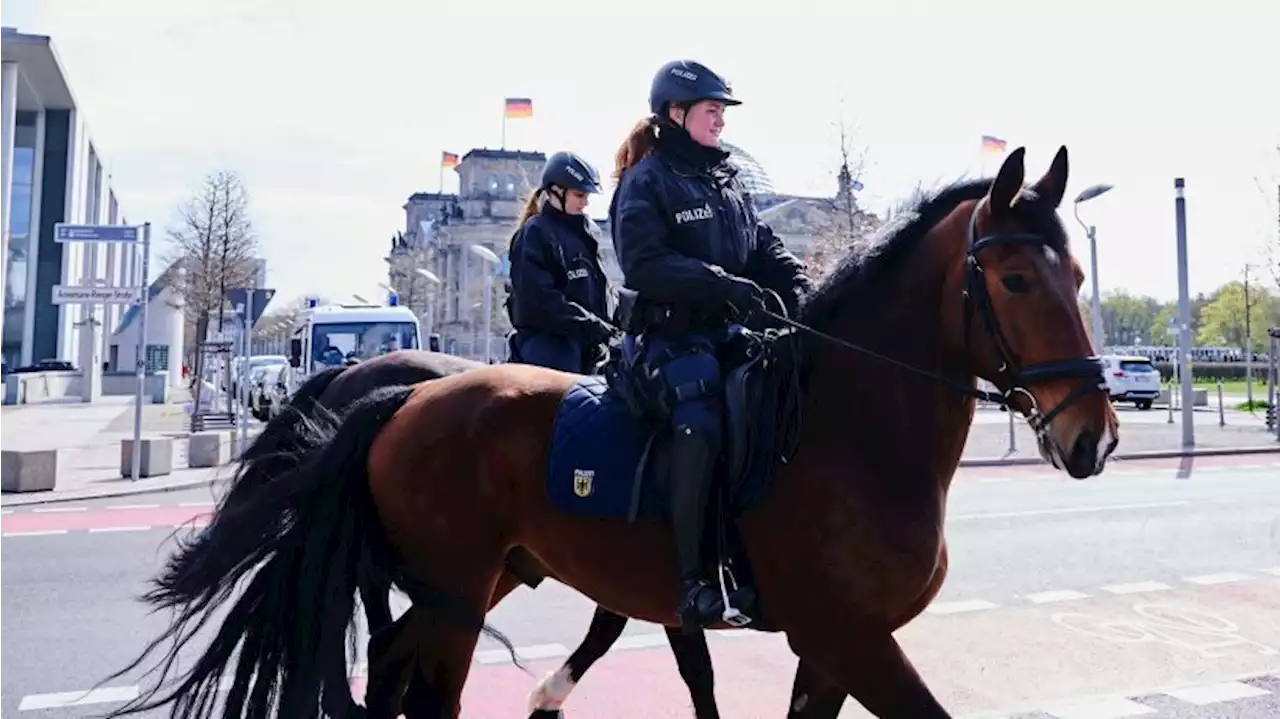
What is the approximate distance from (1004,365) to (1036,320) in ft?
0.62

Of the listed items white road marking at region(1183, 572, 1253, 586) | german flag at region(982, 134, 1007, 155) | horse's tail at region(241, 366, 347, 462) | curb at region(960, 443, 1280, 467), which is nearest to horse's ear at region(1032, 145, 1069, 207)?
horse's tail at region(241, 366, 347, 462)

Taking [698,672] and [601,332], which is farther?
[601,332]

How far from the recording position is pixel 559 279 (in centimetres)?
573

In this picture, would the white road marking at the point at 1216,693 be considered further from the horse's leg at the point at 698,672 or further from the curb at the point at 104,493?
the curb at the point at 104,493

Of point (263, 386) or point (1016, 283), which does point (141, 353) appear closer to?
point (1016, 283)

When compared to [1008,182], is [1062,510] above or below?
below

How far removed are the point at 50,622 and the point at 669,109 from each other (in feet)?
19.2

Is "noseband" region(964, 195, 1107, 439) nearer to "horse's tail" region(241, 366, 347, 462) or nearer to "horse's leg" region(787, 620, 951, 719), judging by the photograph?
"horse's leg" region(787, 620, 951, 719)

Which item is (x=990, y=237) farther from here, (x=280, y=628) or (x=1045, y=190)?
(x=280, y=628)

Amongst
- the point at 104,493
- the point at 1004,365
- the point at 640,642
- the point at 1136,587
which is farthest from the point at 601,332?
the point at 104,493

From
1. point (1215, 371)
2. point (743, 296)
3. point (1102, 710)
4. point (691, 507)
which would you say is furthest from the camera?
point (1215, 371)

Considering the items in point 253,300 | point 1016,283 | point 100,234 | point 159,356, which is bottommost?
point 1016,283

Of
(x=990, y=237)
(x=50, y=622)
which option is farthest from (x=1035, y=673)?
(x=50, y=622)

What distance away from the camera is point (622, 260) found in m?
3.52
